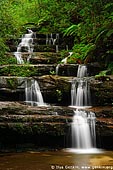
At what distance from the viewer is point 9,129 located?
9.24 metres

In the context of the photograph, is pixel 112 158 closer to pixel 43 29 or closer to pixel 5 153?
pixel 5 153

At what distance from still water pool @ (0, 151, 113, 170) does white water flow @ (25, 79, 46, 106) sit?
3430 mm

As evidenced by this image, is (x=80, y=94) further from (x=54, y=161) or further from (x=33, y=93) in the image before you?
(x=54, y=161)

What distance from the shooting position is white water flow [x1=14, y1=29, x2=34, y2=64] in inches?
669

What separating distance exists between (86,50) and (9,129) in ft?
26.8

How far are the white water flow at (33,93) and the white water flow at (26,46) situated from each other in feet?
14.0

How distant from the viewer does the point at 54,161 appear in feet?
26.1

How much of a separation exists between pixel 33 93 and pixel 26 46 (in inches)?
278

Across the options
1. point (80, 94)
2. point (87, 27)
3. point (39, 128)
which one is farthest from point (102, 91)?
point (87, 27)

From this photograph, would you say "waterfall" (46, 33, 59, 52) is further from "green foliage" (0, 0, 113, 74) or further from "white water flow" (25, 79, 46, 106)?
"white water flow" (25, 79, 46, 106)

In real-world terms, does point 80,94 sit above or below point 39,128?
above

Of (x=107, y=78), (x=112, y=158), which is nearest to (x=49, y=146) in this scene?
(x=112, y=158)

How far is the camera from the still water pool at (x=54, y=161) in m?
7.47

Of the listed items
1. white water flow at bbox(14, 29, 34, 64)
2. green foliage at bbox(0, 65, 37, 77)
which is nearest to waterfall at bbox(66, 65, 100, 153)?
green foliage at bbox(0, 65, 37, 77)
